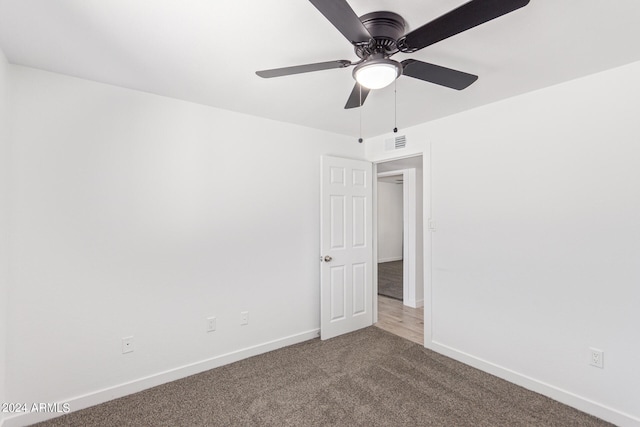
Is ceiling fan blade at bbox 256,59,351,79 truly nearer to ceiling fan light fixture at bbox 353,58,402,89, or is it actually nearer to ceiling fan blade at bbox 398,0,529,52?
ceiling fan light fixture at bbox 353,58,402,89

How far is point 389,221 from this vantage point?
8.48 meters

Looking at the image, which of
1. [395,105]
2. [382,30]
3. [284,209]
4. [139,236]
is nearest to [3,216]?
[139,236]

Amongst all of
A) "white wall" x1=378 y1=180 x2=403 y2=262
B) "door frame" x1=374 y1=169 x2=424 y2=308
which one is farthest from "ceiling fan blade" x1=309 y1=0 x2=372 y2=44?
"white wall" x1=378 y1=180 x2=403 y2=262

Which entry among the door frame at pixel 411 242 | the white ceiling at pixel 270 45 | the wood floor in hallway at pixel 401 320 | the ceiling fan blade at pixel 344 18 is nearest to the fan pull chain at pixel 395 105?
the white ceiling at pixel 270 45

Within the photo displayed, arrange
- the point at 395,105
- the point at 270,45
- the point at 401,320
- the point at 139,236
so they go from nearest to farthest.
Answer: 1. the point at 270,45
2. the point at 139,236
3. the point at 395,105
4. the point at 401,320

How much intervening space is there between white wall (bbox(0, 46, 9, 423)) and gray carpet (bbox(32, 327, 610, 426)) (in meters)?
0.60

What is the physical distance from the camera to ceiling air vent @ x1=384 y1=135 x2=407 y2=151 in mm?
3389

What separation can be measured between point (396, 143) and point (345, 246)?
53.3 inches

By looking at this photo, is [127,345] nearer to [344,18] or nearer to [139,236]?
[139,236]

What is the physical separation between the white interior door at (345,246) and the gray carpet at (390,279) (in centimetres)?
161

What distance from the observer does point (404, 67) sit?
1.55 m

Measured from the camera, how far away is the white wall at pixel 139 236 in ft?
6.62

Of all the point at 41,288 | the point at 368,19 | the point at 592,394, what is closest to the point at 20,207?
the point at 41,288

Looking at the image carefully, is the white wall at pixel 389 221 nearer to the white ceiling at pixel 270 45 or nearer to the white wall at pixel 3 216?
the white ceiling at pixel 270 45
